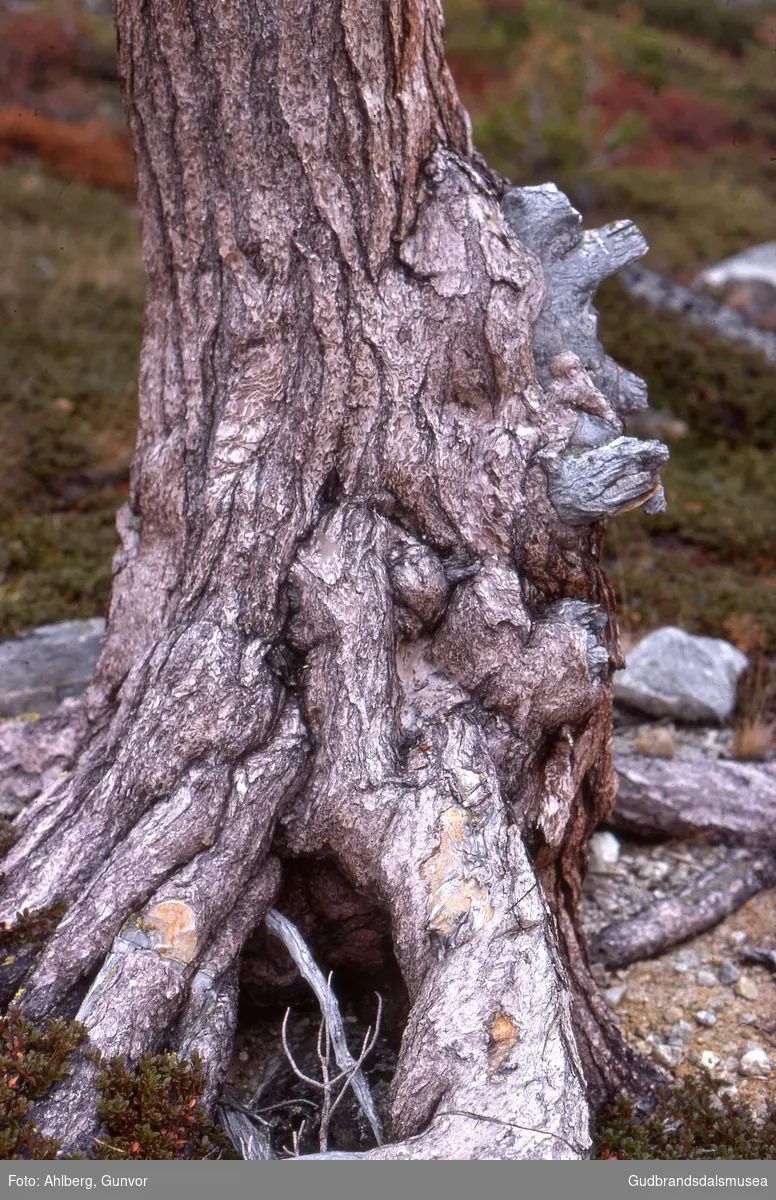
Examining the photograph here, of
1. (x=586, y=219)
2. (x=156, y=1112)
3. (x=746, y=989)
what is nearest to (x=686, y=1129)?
(x=746, y=989)

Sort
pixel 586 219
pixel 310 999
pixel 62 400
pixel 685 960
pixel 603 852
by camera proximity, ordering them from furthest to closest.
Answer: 1. pixel 586 219
2. pixel 62 400
3. pixel 603 852
4. pixel 685 960
5. pixel 310 999

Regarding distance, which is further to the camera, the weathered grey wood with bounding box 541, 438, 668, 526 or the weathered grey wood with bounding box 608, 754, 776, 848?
the weathered grey wood with bounding box 608, 754, 776, 848

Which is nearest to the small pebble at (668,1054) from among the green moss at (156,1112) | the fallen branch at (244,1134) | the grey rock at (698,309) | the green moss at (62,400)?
the fallen branch at (244,1134)

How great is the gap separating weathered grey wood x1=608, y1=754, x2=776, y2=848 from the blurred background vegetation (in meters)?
1.70

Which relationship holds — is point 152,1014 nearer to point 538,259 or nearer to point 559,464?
point 559,464

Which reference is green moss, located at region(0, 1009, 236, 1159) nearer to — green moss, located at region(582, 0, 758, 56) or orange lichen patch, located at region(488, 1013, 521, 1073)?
orange lichen patch, located at region(488, 1013, 521, 1073)

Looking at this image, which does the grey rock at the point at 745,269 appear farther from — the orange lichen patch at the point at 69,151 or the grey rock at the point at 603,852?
the orange lichen patch at the point at 69,151

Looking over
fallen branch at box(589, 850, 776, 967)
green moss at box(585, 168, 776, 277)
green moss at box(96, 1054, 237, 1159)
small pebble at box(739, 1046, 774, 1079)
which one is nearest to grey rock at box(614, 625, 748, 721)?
fallen branch at box(589, 850, 776, 967)

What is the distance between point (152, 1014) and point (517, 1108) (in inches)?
43.2

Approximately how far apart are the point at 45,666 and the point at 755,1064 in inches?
168

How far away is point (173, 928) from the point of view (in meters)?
3.00

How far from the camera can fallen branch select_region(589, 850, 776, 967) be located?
14.3ft

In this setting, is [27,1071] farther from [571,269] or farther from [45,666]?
[45,666]

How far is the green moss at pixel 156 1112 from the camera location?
2.70 metres
